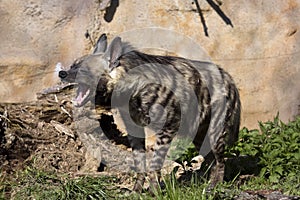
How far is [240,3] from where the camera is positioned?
7988 millimetres

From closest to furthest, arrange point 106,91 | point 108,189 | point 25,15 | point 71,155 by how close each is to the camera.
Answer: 1. point 108,189
2. point 106,91
3. point 71,155
4. point 25,15

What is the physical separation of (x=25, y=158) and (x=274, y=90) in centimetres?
314

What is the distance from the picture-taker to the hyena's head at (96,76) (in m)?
6.08

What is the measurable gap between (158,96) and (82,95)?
657 millimetres

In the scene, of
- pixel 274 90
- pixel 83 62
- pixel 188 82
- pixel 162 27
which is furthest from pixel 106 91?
pixel 274 90

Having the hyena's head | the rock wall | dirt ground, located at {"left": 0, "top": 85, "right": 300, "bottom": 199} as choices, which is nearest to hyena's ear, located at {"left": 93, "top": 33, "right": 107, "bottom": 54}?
the hyena's head

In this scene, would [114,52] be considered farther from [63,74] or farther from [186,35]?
[186,35]

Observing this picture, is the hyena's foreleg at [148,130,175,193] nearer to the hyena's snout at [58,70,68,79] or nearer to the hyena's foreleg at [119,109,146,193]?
the hyena's foreleg at [119,109,146,193]

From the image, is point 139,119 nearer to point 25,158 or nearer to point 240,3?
point 25,158

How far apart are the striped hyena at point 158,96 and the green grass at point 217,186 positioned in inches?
14.6

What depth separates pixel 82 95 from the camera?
612cm

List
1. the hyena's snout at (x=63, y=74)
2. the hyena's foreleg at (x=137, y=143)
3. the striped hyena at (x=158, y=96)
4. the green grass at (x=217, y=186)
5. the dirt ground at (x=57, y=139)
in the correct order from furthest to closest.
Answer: the dirt ground at (x=57, y=139)
the hyena's foreleg at (x=137, y=143)
the striped hyena at (x=158, y=96)
the hyena's snout at (x=63, y=74)
the green grass at (x=217, y=186)

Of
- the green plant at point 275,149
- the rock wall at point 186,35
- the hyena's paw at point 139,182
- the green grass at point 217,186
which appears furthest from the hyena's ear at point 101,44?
the green plant at point 275,149

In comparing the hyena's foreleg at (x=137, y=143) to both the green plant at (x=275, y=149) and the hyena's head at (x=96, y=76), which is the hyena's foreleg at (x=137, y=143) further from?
the green plant at (x=275, y=149)
